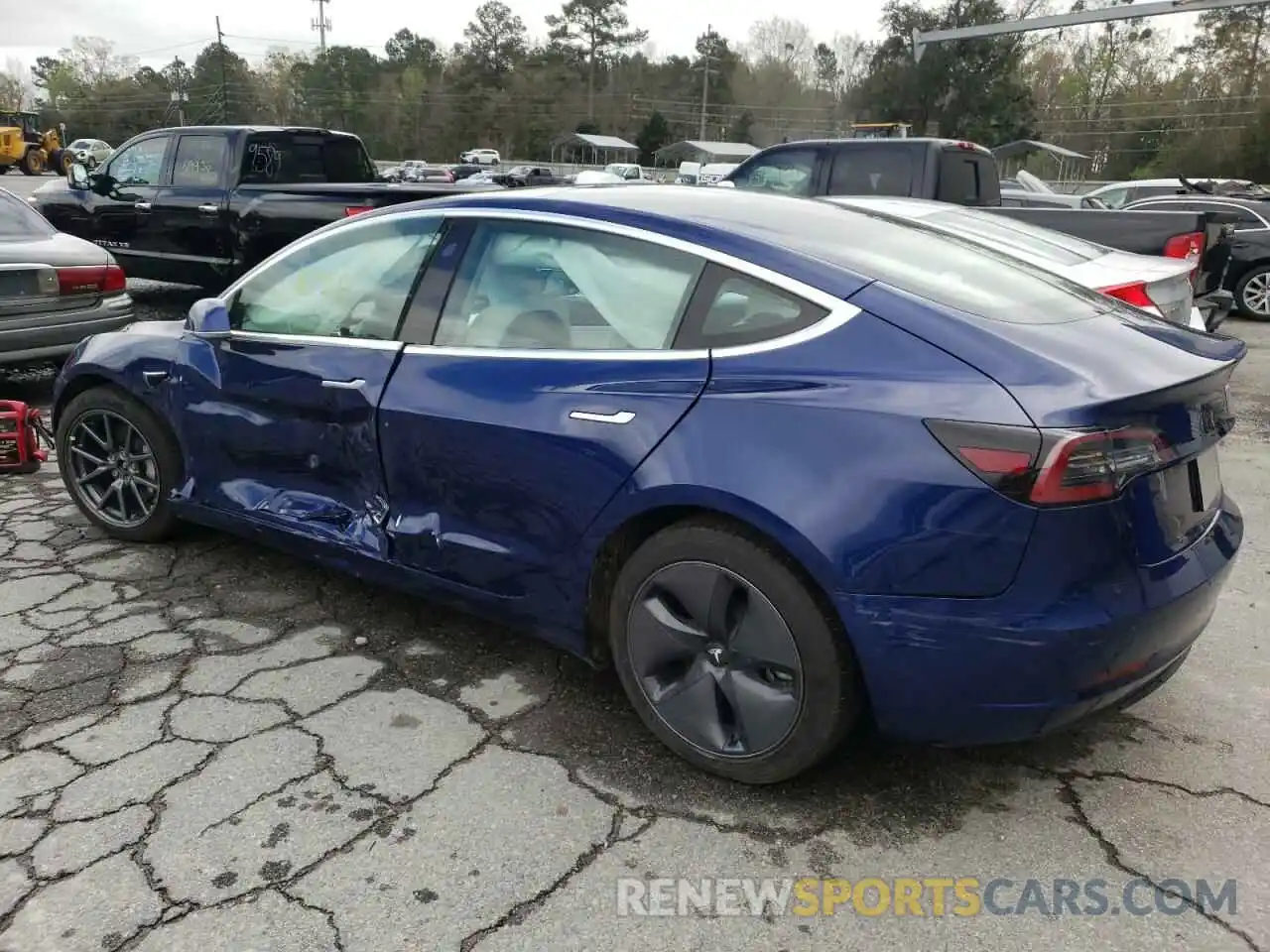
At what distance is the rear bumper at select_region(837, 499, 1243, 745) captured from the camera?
2143 mm

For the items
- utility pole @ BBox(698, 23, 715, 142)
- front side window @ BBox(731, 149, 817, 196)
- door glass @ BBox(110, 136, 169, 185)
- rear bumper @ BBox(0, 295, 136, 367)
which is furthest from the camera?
utility pole @ BBox(698, 23, 715, 142)

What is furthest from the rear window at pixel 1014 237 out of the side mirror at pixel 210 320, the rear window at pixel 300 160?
the rear window at pixel 300 160

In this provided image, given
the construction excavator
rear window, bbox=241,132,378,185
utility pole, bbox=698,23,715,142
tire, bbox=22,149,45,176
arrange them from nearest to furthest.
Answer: rear window, bbox=241,132,378,185
the construction excavator
tire, bbox=22,149,45,176
utility pole, bbox=698,23,715,142

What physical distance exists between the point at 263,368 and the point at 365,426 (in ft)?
1.95

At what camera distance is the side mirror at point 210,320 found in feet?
11.9

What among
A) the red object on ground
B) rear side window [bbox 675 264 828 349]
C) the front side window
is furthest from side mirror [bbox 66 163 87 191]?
rear side window [bbox 675 264 828 349]

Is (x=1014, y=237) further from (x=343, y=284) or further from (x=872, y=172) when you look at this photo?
(x=872, y=172)

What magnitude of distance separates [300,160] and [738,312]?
8.38 metres

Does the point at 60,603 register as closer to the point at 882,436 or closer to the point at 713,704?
the point at 713,704

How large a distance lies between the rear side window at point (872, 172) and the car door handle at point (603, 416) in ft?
21.2

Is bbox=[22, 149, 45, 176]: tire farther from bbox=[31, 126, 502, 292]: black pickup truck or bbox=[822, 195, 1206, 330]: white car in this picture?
bbox=[822, 195, 1206, 330]: white car

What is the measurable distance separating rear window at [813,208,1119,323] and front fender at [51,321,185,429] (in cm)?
265

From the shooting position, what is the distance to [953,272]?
274 centimetres

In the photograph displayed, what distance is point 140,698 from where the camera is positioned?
307cm
